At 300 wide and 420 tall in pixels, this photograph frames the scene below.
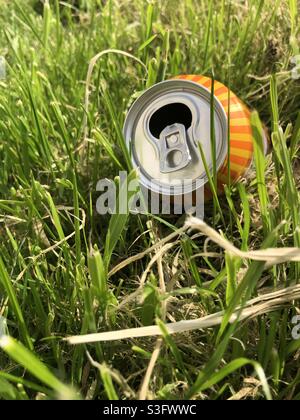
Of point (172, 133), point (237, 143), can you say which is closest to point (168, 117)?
point (172, 133)

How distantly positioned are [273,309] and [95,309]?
29 cm

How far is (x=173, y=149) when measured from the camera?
1.01 meters

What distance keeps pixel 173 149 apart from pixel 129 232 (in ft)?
0.67

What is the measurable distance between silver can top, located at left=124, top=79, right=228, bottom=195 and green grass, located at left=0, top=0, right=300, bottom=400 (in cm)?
4

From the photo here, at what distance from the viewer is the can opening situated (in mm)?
1028

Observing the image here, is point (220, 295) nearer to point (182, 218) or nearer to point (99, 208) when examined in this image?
point (182, 218)

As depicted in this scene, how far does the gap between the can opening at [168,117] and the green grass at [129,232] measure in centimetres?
7

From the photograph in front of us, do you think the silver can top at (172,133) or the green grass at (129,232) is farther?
the silver can top at (172,133)

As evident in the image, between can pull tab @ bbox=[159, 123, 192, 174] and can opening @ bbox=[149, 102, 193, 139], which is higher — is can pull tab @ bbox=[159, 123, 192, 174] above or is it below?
below

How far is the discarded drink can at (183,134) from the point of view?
38.5 inches

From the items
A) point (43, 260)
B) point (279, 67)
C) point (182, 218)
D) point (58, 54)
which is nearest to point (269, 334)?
point (182, 218)

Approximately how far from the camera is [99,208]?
111 cm

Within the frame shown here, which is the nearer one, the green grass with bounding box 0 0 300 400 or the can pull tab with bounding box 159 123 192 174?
the green grass with bounding box 0 0 300 400

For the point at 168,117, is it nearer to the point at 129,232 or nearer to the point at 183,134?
the point at 183,134
